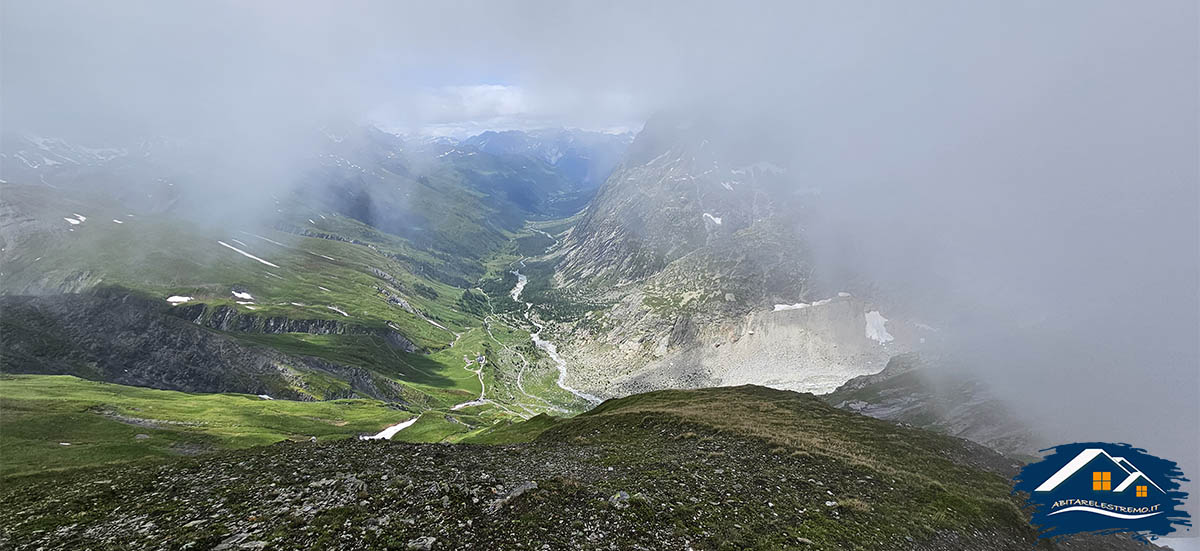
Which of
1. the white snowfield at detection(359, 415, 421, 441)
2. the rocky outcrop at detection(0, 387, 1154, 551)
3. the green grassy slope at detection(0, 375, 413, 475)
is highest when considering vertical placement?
the rocky outcrop at detection(0, 387, 1154, 551)

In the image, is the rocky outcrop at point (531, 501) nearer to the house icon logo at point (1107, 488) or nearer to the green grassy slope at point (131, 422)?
the house icon logo at point (1107, 488)

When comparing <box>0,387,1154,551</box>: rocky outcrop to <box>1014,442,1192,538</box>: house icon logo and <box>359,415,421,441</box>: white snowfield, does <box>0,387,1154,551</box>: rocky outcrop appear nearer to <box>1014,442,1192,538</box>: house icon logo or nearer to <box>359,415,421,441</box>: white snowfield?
<box>1014,442,1192,538</box>: house icon logo

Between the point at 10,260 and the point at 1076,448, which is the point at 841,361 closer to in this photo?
the point at 1076,448

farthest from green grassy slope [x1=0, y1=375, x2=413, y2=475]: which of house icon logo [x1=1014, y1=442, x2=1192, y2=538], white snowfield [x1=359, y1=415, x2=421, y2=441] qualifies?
house icon logo [x1=1014, y1=442, x2=1192, y2=538]

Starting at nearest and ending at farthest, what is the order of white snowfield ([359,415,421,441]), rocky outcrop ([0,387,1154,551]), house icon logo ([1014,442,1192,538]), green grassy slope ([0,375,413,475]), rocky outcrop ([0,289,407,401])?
rocky outcrop ([0,387,1154,551]) → house icon logo ([1014,442,1192,538]) → green grassy slope ([0,375,413,475]) → white snowfield ([359,415,421,441]) → rocky outcrop ([0,289,407,401])

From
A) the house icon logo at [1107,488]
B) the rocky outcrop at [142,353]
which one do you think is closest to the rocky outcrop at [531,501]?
the house icon logo at [1107,488]

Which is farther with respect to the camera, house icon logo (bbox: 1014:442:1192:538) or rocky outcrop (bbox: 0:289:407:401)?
rocky outcrop (bbox: 0:289:407:401)

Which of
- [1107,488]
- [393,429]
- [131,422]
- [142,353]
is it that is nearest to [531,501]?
[1107,488]

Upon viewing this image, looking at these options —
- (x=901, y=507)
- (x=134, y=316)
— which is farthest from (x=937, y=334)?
(x=134, y=316)
